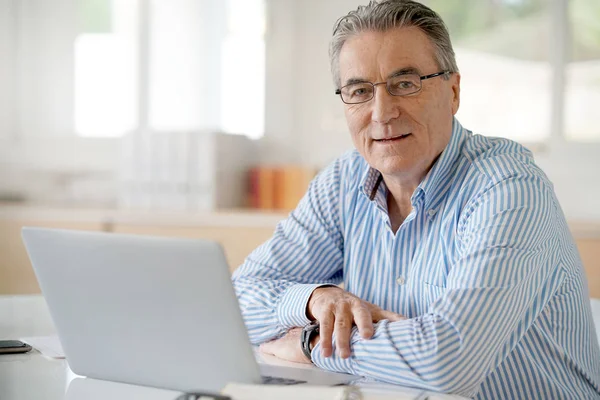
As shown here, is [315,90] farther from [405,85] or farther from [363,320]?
[363,320]

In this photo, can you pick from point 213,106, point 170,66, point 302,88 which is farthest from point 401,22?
point 170,66

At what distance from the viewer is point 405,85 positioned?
1.63 m

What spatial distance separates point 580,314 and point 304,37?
106 inches

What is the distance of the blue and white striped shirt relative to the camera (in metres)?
1.28

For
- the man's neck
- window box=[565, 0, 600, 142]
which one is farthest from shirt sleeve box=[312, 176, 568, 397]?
window box=[565, 0, 600, 142]

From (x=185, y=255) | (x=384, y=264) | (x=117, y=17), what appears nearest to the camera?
(x=185, y=255)

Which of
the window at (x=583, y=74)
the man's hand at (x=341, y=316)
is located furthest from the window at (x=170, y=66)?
the man's hand at (x=341, y=316)

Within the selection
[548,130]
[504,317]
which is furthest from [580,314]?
[548,130]

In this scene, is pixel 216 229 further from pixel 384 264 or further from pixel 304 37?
pixel 384 264

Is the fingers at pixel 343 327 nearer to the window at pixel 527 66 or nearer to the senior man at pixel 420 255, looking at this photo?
the senior man at pixel 420 255

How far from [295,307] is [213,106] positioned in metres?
2.72

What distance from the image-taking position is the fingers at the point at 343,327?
135 cm

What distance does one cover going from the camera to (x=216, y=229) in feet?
12.1

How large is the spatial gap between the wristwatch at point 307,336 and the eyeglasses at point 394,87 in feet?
1.61
